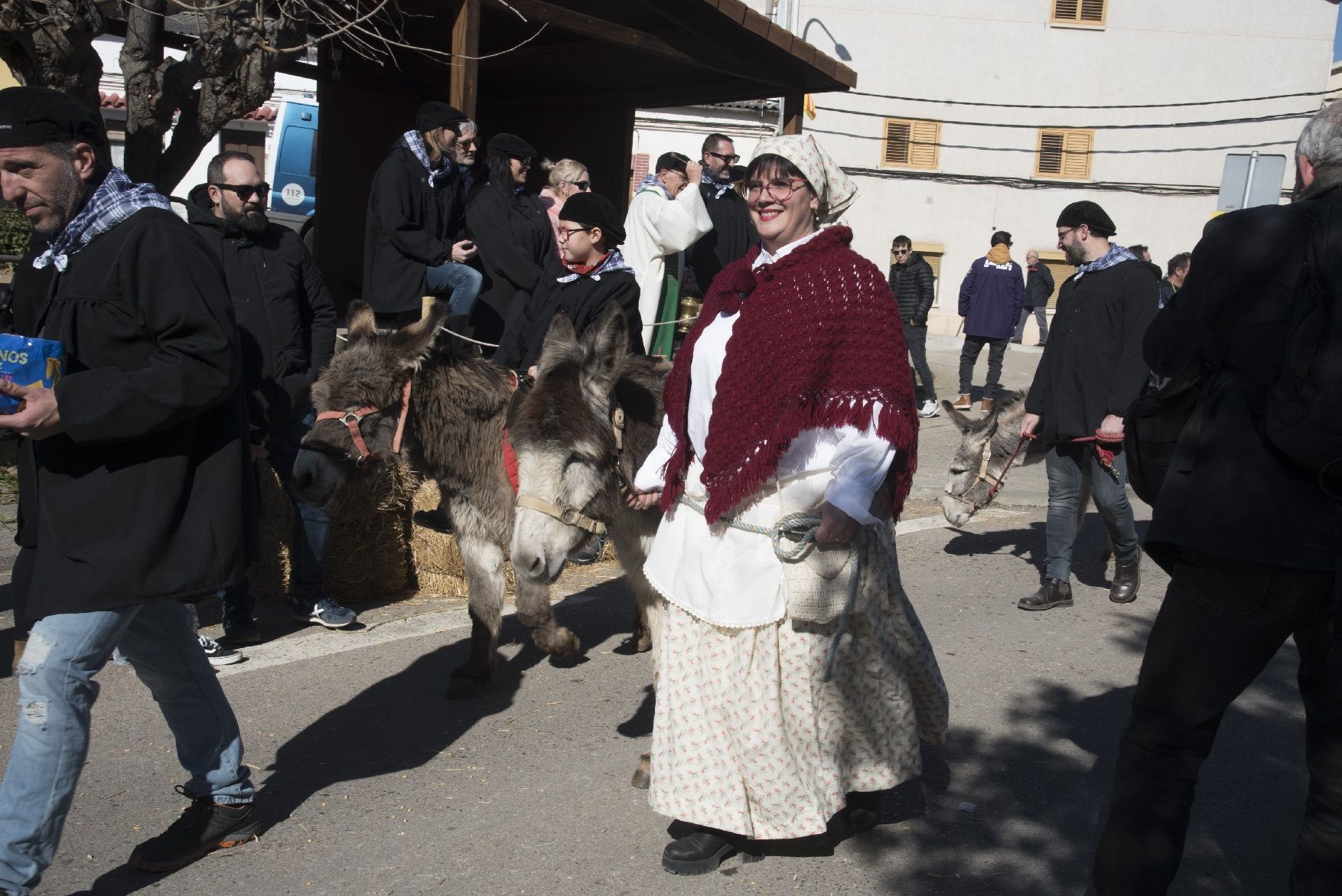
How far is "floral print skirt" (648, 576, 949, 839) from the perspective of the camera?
3.17 meters

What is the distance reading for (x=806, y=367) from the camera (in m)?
2.98

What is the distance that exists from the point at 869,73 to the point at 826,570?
96.9 feet

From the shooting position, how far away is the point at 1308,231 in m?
2.42

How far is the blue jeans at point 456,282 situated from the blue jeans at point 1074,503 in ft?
11.8

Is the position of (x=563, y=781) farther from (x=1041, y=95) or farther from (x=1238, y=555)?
(x=1041, y=95)

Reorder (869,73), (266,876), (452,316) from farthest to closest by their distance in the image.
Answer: (869,73) → (452,316) → (266,876)

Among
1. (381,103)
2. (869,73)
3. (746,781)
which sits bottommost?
(746,781)

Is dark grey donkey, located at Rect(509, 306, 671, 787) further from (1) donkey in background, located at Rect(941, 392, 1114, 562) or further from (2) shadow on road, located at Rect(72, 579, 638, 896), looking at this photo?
(1) donkey in background, located at Rect(941, 392, 1114, 562)

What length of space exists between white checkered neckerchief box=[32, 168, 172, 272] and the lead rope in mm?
1744

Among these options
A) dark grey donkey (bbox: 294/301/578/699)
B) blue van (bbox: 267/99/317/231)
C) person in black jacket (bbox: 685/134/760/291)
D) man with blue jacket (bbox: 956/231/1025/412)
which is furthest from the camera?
blue van (bbox: 267/99/317/231)

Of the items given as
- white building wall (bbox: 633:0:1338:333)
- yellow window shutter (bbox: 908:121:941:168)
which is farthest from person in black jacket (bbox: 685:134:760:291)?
yellow window shutter (bbox: 908:121:941:168)

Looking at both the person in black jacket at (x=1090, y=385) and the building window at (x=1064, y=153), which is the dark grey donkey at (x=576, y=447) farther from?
the building window at (x=1064, y=153)

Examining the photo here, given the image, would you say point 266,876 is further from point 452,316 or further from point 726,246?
point 726,246

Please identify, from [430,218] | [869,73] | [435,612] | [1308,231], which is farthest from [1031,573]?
[869,73]
